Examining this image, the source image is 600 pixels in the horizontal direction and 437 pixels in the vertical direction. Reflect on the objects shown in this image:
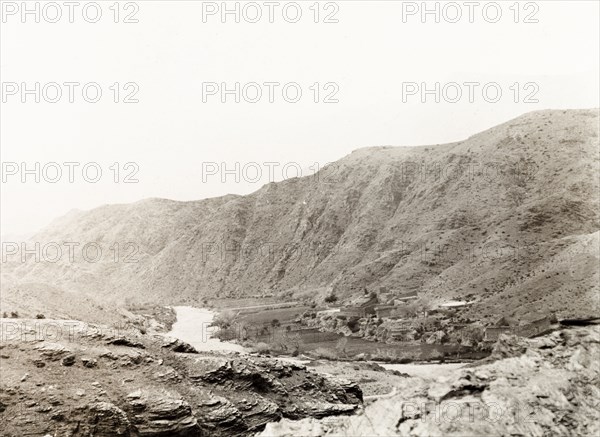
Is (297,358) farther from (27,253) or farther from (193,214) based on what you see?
(27,253)

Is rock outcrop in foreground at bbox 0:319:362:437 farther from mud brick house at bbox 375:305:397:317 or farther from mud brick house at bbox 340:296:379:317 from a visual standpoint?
mud brick house at bbox 340:296:379:317

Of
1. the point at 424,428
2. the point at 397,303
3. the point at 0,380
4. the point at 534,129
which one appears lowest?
the point at 397,303

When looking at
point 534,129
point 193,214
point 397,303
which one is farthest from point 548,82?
point 397,303

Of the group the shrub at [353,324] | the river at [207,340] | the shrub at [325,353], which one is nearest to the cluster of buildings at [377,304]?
the shrub at [353,324]

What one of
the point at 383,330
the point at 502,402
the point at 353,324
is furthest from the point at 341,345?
the point at 502,402

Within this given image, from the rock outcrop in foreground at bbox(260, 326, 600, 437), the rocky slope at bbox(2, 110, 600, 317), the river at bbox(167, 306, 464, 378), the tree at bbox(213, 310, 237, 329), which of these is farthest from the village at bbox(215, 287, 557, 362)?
the rock outcrop in foreground at bbox(260, 326, 600, 437)
